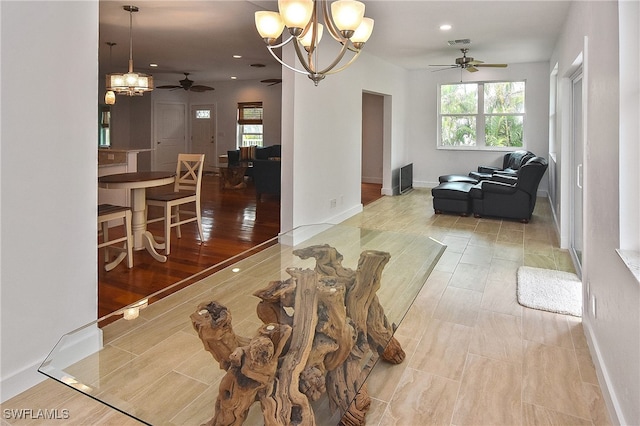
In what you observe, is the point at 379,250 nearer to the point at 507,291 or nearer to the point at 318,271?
the point at 318,271

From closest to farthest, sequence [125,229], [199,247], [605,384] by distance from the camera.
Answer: [605,384]
[125,229]
[199,247]

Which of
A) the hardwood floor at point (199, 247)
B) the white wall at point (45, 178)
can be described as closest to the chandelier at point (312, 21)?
the white wall at point (45, 178)

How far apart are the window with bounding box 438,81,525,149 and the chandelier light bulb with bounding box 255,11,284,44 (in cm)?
719

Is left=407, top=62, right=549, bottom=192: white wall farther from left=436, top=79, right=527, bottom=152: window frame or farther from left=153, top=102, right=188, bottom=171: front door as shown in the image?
left=153, top=102, right=188, bottom=171: front door

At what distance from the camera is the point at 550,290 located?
11.5 ft

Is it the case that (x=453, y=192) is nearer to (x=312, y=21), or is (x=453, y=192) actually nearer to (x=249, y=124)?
(x=312, y=21)

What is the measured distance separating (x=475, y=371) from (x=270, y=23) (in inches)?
87.4

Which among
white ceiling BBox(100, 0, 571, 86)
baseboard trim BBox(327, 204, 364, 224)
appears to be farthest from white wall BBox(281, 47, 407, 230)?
white ceiling BBox(100, 0, 571, 86)

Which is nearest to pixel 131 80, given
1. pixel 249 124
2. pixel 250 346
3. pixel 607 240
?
pixel 250 346

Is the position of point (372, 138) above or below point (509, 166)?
above

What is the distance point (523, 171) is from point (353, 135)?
237 cm

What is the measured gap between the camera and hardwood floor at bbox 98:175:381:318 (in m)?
3.40

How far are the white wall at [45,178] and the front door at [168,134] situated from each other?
9.79 metres

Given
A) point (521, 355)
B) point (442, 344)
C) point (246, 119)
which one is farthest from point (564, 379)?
point (246, 119)
